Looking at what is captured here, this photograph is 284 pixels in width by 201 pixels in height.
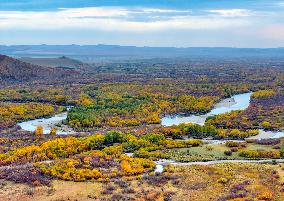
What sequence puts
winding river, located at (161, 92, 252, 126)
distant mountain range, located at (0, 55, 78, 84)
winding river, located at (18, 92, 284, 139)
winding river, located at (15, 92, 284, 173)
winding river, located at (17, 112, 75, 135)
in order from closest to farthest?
winding river, located at (15, 92, 284, 173) → winding river, located at (18, 92, 284, 139) → winding river, located at (17, 112, 75, 135) → winding river, located at (161, 92, 252, 126) → distant mountain range, located at (0, 55, 78, 84)

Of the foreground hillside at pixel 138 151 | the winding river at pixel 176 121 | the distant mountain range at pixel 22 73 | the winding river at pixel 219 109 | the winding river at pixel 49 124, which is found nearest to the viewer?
the foreground hillside at pixel 138 151

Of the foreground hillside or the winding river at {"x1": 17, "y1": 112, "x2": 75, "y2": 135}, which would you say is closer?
the foreground hillside

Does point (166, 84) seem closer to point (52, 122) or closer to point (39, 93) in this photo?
point (39, 93)

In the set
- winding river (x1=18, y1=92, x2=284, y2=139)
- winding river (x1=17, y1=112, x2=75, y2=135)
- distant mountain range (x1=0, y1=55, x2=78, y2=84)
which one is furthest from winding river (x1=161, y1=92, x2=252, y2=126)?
distant mountain range (x1=0, y1=55, x2=78, y2=84)

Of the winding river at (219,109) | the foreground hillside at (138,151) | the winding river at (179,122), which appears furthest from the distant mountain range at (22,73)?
the winding river at (179,122)

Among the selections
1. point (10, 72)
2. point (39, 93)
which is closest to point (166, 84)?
point (39, 93)

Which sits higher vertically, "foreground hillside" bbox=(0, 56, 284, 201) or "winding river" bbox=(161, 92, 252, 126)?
"foreground hillside" bbox=(0, 56, 284, 201)

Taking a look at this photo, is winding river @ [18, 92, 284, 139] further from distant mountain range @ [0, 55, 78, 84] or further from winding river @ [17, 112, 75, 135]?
distant mountain range @ [0, 55, 78, 84]

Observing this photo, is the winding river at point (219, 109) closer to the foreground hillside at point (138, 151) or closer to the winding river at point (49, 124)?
the foreground hillside at point (138, 151)

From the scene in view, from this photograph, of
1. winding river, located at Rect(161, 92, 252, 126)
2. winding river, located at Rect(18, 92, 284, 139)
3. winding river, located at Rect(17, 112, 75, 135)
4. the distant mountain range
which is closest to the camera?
winding river, located at Rect(18, 92, 284, 139)
